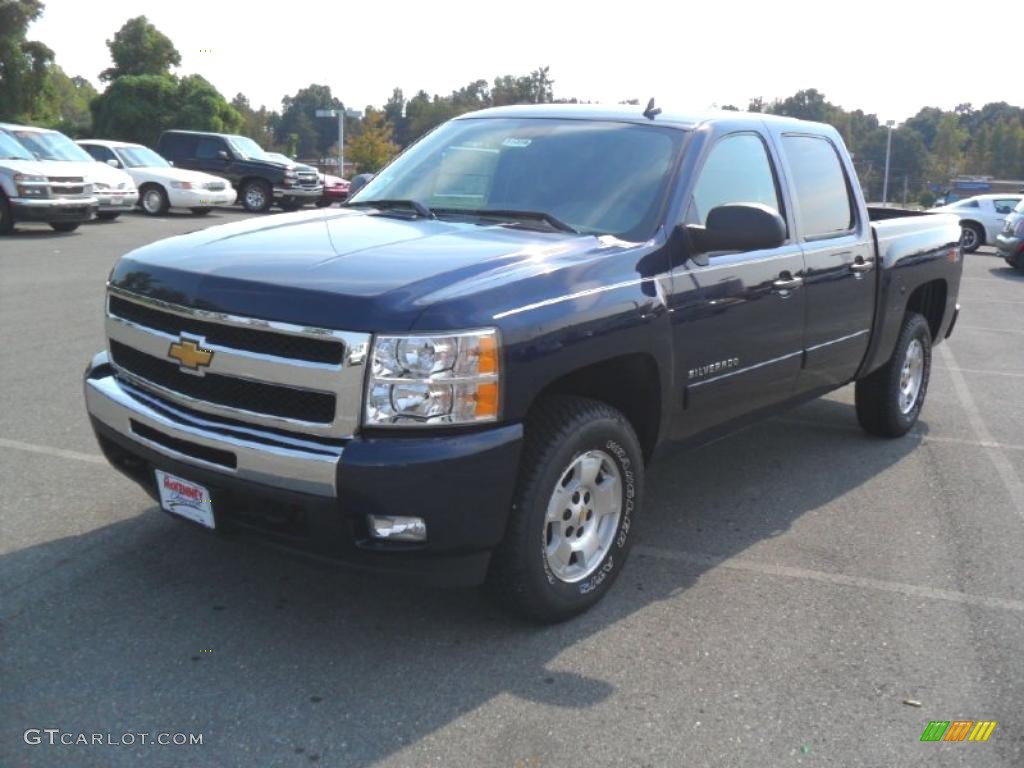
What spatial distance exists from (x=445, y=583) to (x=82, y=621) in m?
1.35

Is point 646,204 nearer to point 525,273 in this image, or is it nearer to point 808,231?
point 525,273

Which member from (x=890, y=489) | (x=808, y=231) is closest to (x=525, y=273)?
(x=808, y=231)

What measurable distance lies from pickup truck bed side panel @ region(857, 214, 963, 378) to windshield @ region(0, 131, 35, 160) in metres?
15.2

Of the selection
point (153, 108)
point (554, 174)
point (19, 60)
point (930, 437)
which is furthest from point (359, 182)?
point (19, 60)

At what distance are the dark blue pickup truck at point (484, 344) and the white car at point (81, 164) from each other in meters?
14.8

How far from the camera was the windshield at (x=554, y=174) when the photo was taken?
4.51 metres

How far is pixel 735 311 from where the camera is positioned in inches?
186

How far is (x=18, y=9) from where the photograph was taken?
1668 inches

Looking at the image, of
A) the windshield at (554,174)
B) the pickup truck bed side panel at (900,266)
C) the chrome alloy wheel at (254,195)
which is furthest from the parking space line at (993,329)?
the chrome alloy wheel at (254,195)

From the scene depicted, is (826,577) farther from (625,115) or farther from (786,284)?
(625,115)

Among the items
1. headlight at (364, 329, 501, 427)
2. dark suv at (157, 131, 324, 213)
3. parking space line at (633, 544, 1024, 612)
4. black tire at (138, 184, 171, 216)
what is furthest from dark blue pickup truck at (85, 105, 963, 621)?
dark suv at (157, 131, 324, 213)

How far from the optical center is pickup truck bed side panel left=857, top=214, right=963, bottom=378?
6273 millimetres

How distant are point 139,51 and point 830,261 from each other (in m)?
49.1

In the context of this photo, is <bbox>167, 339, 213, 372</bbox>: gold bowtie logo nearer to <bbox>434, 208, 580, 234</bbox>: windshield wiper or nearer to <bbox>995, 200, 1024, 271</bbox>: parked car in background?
<bbox>434, 208, 580, 234</bbox>: windshield wiper
